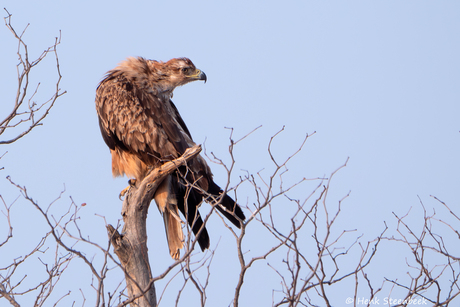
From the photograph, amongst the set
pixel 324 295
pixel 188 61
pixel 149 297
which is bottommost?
pixel 324 295

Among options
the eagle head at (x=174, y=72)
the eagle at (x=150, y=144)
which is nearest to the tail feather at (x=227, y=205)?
the eagle at (x=150, y=144)

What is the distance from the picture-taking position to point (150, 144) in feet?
16.8

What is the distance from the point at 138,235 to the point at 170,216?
3.09 ft

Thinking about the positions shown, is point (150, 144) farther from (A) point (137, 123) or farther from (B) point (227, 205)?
(B) point (227, 205)

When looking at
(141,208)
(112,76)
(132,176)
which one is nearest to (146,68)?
(112,76)

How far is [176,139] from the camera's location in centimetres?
516

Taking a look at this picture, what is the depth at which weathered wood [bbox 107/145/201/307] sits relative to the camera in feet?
13.2

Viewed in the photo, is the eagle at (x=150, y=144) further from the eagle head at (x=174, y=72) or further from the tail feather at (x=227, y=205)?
the eagle head at (x=174, y=72)

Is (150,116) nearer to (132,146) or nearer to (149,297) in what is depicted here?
(132,146)

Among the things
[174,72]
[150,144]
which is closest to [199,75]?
[174,72]

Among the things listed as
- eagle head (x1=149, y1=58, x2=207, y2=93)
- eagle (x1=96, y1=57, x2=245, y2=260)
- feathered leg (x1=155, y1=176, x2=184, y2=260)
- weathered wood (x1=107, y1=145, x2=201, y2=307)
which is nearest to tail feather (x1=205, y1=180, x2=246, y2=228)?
eagle (x1=96, y1=57, x2=245, y2=260)

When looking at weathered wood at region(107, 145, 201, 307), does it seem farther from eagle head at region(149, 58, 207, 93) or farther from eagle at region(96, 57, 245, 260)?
eagle head at region(149, 58, 207, 93)

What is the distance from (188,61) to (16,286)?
3.03 metres

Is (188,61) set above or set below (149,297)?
above
